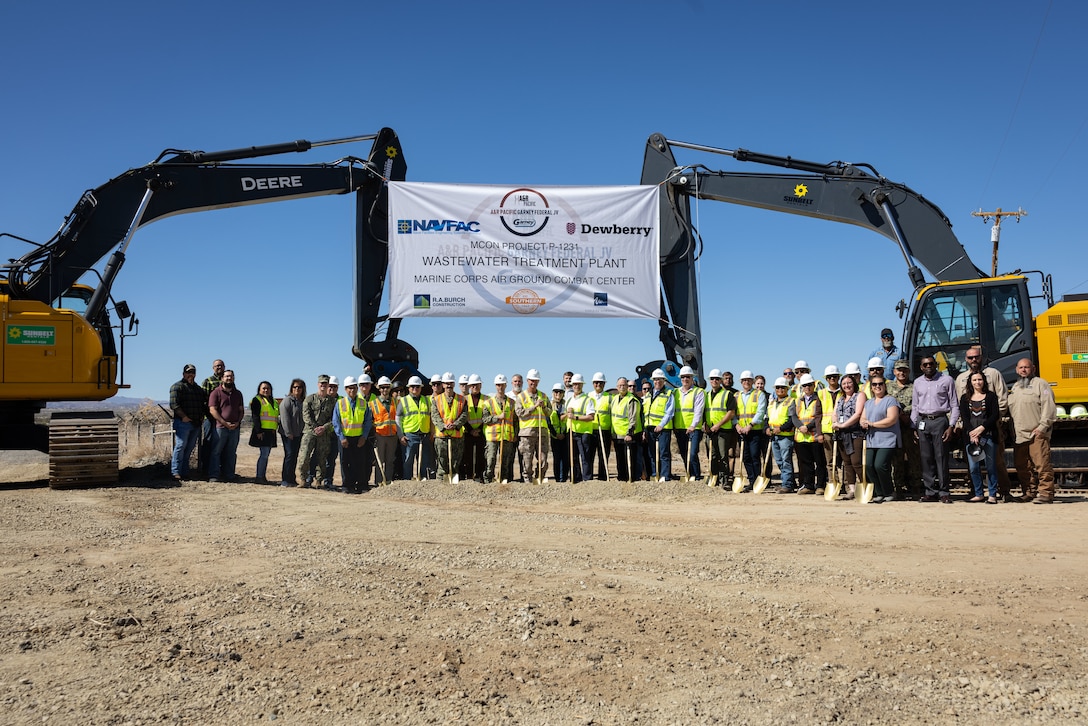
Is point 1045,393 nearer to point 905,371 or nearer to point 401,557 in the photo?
point 905,371

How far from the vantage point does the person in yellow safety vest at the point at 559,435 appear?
13.8 metres

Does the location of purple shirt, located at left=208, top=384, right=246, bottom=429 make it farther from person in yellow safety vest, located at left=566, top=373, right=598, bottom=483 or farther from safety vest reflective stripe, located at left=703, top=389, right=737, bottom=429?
safety vest reflective stripe, located at left=703, top=389, right=737, bottom=429

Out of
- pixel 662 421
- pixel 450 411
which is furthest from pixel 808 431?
pixel 450 411

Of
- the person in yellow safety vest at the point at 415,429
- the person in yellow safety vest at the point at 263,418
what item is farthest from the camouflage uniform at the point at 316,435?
the person in yellow safety vest at the point at 415,429

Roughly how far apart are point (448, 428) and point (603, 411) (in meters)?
2.41

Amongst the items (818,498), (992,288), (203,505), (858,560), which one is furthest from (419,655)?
(992,288)

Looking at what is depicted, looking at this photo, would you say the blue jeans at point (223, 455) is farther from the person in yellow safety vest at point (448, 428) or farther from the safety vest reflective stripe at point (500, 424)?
the safety vest reflective stripe at point (500, 424)

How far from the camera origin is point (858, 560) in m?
6.86

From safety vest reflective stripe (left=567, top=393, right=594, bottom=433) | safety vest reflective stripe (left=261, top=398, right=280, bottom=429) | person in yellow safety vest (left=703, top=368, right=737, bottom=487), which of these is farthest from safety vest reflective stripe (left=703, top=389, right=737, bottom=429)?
safety vest reflective stripe (left=261, top=398, right=280, bottom=429)

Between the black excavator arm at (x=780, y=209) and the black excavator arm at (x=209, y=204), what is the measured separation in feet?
15.8

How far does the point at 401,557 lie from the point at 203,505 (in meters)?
4.59

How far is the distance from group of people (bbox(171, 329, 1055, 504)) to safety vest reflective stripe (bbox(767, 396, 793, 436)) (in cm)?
2

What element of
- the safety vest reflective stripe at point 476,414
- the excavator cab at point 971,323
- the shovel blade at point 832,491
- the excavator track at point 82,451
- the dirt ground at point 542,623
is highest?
the excavator cab at point 971,323

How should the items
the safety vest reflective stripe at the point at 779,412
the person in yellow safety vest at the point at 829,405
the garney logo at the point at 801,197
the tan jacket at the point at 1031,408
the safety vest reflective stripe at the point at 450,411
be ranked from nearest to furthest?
the tan jacket at the point at 1031,408
the person in yellow safety vest at the point at 829,405
the safety vest reflective stripe at the point at 779,412
the safety vest reflective stripe at the point at 450,411
the garney logo at the point at 801,197
